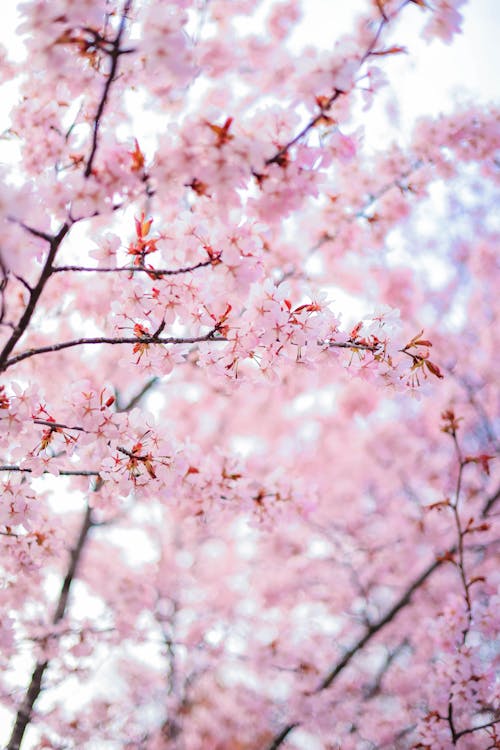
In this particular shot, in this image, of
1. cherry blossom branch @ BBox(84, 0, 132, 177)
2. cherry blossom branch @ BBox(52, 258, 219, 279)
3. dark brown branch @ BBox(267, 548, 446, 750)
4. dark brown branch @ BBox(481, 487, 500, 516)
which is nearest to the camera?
cherry blossom branch @ BBox(84, 0, 132, 177)

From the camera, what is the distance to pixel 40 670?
3.63 m

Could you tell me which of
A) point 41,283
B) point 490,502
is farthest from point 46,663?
point 490,502

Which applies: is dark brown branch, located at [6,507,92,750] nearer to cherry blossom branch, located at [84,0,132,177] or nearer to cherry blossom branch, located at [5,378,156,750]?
cherry blossom branch, located at [5,378,156,750]

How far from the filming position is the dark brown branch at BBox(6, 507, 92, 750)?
342 cm

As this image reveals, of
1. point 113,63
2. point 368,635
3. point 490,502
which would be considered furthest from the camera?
point 490,502

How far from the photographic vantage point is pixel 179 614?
25.8 feet

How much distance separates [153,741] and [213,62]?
7993 millimetres

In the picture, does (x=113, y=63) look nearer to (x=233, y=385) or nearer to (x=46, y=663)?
(x=233, y=385)

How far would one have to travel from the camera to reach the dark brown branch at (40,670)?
342 centimetres

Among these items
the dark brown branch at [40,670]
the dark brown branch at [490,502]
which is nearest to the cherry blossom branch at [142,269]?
the dark brown branch at [40,670]

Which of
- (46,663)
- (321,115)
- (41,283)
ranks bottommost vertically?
(46,663)

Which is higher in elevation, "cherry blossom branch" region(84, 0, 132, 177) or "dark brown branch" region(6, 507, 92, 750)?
"cherry blossom branch" region(84, 0, 132, 177)

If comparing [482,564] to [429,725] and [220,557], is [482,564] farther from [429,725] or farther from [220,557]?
[220,557]

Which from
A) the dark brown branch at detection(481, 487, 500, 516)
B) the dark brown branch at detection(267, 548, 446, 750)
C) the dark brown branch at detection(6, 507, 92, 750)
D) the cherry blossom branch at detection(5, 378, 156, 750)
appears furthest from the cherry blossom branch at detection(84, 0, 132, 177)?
the dark brown branch at detection(481, 487, 500, 516)
